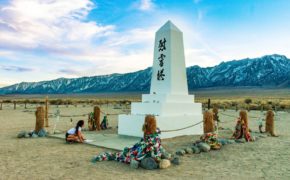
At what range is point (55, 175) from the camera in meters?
7.01

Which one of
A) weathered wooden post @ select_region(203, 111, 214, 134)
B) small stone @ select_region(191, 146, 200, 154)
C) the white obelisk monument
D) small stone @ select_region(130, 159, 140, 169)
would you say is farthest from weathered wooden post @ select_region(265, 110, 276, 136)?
small stone @ select_region(130, 159, 140, 169)

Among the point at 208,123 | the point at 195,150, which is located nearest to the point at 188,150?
the point at 195,150

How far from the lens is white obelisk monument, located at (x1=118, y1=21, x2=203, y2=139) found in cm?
1220

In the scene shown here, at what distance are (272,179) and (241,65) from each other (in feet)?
608

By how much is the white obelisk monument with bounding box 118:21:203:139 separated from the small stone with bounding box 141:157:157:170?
4357 mm

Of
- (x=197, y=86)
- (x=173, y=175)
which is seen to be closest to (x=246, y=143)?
(x=173, y=175)

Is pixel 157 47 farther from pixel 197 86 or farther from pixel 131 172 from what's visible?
pixel 197 86

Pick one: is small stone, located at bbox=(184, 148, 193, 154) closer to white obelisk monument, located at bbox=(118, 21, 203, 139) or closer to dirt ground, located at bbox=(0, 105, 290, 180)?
dirt ground, located at bbox=(0, 105, 290, 180)

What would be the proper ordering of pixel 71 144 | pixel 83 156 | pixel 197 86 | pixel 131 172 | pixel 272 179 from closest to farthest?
pixel 272 179 → pixel 131 172 → pixel 83 156 → pixel 71 144 → pixel 197 86

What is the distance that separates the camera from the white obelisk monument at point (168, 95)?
40.0 feet

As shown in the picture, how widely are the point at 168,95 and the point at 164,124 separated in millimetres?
1268

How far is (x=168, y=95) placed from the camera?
12.4 meters

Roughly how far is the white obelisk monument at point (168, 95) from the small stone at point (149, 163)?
172 inches

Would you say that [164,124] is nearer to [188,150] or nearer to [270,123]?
[188,150]
